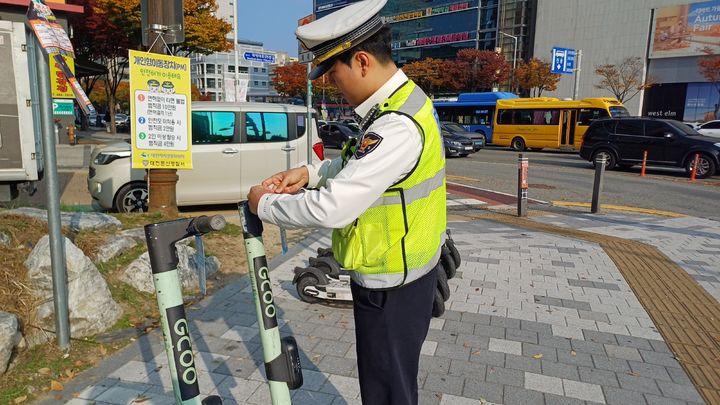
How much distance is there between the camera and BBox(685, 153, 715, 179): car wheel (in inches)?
557

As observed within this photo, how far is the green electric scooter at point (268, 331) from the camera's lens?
5.60 feet

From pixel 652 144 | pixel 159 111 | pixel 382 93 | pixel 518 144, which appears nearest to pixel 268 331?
pixel 382 93

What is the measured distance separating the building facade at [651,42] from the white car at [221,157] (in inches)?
1634

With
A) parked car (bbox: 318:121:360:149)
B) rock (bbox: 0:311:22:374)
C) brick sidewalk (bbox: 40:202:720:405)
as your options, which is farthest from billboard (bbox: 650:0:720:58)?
rock (bbox: 0:311:22:374)

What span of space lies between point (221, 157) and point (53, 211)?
16.5 ft

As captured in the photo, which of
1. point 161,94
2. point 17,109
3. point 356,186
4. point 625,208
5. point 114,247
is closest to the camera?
point 356,186

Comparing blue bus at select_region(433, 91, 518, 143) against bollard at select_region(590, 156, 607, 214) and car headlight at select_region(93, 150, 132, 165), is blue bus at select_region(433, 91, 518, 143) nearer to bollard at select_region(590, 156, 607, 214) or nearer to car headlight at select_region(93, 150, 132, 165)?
bollard at select_region(590, 156, 607, 214)

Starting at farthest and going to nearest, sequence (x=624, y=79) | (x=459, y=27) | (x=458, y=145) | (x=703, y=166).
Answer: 1. (x=459, y=27)
2. (x=624, y=79)
3. (x=458, y=145)
4. (x=703, y=166)

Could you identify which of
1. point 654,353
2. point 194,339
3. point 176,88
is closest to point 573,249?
point 654,353

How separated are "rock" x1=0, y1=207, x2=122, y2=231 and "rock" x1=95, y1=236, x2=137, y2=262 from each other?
1.34 feet

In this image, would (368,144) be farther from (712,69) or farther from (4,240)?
(712,69)

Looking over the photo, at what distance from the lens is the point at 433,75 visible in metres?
49.3

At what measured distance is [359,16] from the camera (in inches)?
64.9

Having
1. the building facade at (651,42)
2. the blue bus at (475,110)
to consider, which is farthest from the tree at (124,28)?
the building facade at (651,42)
